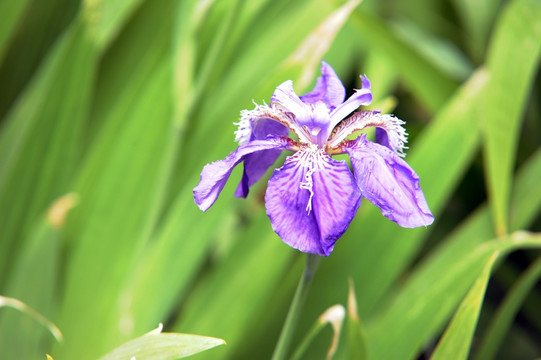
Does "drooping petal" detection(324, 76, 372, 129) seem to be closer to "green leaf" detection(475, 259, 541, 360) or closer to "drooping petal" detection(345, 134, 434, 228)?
"drooping petal" detection(345, 134, 434, 228)

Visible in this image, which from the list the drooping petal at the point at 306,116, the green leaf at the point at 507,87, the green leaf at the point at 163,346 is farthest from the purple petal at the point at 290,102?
the green leaf at the point at 507,87

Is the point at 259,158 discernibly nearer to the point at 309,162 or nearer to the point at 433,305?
the point at 309,162

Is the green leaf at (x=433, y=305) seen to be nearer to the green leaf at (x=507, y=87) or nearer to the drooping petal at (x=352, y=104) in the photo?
the green leaf at (x=507, y=87)

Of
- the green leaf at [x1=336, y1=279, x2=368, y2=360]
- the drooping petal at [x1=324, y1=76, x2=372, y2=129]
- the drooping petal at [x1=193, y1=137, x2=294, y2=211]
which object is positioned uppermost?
the drooping petal at [x1=193, y1=137, x2=294, y2=211]

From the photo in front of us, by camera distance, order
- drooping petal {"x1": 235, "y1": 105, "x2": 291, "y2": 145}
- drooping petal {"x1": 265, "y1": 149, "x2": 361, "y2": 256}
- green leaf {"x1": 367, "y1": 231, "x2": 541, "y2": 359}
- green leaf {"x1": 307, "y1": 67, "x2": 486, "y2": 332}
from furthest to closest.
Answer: green leaf {"x1": 307, "y1": 67, "x2": 486, "y2": 332} → green leaf {"x1": 367, "y1": 231, "x2": 541, "y2": 359} → drooping petal {"x1": 235, "y1": 105, "x2": 291, "y2": 145} → drooping petal {"x1": 265, "y1": 149, "x2": 361, "y2": 256}

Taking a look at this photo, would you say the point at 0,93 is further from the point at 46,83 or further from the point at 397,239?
the point at 397,239

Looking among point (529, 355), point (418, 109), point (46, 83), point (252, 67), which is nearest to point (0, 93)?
point (46, 83)

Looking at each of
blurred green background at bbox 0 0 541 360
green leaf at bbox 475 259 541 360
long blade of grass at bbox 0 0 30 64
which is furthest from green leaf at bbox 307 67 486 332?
long blade of grass at bbox 0 0 30 64
